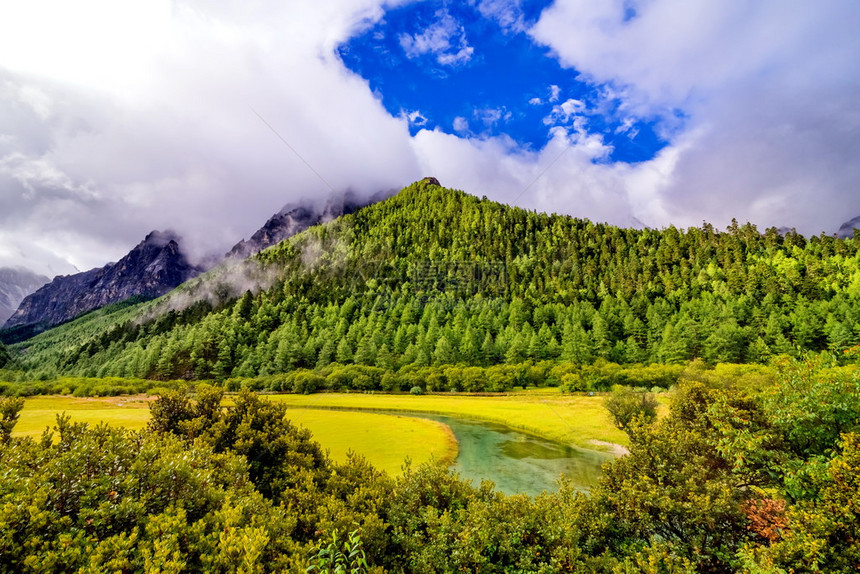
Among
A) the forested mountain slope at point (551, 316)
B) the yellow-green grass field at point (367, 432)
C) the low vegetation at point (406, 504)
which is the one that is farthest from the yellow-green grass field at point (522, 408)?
the low vegetation at point (406, 504)

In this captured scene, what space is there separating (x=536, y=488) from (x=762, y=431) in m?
19.9

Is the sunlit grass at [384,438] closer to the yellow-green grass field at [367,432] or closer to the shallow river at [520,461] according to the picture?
the yellow-green grass field at [367,432]

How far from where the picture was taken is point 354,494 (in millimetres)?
12602

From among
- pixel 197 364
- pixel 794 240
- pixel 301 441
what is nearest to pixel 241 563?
pixel 301 441

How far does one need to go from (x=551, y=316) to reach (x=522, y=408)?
8115cm

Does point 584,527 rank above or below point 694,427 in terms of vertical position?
below

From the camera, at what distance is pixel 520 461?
40219mm

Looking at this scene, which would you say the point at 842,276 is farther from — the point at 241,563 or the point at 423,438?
the point at 241,563

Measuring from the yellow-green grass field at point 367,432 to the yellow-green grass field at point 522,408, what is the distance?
10.2 meters

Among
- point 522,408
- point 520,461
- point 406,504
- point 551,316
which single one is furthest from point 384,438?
point 551,316

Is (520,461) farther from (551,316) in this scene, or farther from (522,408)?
(551,316)

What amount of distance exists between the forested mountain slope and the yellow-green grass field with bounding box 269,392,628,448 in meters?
29.7

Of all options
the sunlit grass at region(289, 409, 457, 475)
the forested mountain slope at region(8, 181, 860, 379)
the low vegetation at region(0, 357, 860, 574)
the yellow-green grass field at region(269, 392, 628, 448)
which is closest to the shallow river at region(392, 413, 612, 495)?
the sunlit grass at region(289, 409, 457, 475)

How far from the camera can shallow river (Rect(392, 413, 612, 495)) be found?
3352 cm
